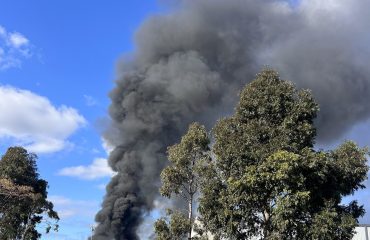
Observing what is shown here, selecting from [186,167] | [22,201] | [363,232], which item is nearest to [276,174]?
[186,167]

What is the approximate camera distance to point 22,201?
140 feet

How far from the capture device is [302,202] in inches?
738

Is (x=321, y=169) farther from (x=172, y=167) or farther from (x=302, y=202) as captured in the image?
(x=172, y=167)

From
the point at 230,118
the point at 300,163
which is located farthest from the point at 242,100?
the point at 300,163

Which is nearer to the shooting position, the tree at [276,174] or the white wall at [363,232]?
the tree at [276,174]

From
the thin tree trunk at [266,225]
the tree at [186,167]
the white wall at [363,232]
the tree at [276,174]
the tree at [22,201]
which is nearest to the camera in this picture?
the tree at [276,174]

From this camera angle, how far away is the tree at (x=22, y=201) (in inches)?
1660

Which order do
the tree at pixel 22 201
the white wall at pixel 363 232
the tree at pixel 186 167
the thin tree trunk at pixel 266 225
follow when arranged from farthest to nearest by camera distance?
the white wall at pixel 363 232 < the tree at pixel 22 201 < the tree at pixel 186 167 < the thin tree trunk at pixel 266 225

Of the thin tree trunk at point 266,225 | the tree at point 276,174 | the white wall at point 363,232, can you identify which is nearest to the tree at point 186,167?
the tree at point 276,174

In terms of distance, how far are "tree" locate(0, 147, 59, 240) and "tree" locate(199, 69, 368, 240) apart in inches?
938

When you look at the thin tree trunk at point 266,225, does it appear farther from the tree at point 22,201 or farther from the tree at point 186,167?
the tree at point 22,201

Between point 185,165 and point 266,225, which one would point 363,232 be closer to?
point 185,165

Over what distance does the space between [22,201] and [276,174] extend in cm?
3036

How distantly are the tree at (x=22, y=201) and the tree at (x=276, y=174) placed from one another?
23824 mm
